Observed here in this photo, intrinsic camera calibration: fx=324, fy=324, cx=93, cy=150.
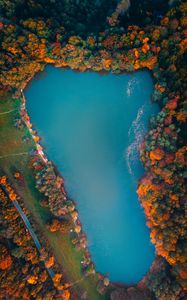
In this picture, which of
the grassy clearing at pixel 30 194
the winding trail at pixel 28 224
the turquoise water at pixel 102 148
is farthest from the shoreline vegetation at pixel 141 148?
the turquoise water at pixel 102 148

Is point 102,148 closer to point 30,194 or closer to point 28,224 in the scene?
point 30,194

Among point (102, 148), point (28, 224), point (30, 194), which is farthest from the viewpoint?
point (102, 148)

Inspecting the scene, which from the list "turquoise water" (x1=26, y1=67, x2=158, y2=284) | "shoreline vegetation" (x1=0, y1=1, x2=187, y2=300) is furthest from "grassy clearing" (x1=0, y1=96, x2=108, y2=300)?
"turquoise water" (x1=26, y1=67, x2=158, y2=284)

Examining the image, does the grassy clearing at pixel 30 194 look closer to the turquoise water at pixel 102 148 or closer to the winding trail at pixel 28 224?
the winding trail at pixel 28 224

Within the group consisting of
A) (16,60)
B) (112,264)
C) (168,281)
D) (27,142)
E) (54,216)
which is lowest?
(168,281)

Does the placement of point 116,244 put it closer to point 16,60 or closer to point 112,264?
point 112,264

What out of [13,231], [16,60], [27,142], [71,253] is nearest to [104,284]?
[71,253]

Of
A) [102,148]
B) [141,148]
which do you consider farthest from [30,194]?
[141,148]
